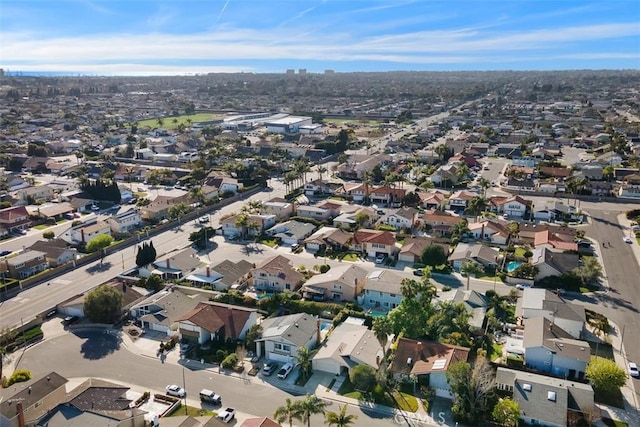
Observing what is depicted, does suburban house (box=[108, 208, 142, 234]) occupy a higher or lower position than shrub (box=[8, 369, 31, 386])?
higher

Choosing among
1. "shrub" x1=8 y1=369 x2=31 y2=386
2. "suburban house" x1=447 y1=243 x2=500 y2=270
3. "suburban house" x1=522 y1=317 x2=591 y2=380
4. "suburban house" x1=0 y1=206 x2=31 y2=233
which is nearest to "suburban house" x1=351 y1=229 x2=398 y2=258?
"suburban house" x1=447 y1=243 x2=500 y2=270

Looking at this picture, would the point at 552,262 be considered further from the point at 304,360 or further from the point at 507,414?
the point at 304,360

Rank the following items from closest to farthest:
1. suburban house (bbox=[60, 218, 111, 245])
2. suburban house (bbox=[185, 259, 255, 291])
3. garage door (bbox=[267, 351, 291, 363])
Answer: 1. garage door (bbox=[267, 351, 291, 363])
2. suburban house (bbox=[185, 259, 255, 291])
3. suburban house (bbox=[60, 218, 111, 245])

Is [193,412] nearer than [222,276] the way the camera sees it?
Yes

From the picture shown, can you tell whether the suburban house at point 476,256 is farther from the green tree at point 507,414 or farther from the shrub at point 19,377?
the shrub at point 19,377

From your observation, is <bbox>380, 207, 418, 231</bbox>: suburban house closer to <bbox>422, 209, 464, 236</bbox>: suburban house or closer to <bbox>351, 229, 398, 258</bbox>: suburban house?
<bbox>422, 209, 464, 236</bbox>: suburban house

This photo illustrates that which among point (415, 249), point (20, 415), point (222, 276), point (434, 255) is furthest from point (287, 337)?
point (415, 249)

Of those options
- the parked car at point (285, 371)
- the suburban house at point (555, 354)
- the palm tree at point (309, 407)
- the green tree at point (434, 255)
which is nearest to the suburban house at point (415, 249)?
the green tree at point (434, 255)
